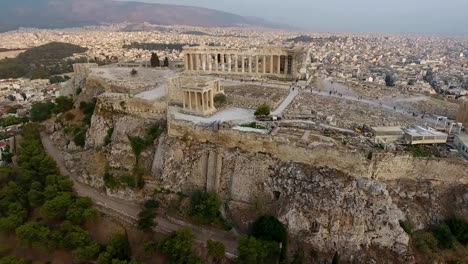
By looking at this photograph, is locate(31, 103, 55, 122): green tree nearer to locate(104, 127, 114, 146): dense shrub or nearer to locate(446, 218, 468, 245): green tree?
locate(104, 127, 114, 146): dense shrub

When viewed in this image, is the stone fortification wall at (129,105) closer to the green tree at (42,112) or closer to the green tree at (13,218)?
the green tree at (13,218)

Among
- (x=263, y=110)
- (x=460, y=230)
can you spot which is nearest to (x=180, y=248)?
(x=263, y=110)

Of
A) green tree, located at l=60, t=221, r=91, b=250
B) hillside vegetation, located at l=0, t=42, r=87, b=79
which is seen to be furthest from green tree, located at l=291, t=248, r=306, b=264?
hillside vegetation, located at l=0, t=42, r=87, b=79

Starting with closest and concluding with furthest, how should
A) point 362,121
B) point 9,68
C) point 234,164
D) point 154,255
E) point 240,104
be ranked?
point 154,255 → point 234,164 → point 362,121 → point 240,104 → point 9,68

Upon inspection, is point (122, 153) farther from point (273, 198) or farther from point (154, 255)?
point (273, 198)

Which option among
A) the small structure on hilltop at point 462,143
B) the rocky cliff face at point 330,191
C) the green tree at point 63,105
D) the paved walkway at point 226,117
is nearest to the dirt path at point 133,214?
the rocky cliff face at point 330,191

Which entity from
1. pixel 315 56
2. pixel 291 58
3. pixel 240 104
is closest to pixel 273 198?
pixel 240 104

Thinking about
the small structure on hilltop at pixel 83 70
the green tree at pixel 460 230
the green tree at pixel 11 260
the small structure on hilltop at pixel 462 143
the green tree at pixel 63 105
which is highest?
the small structure on hilltop at pixel 83 70

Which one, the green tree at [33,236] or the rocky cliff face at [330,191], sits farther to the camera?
the green tree at [33,236]
